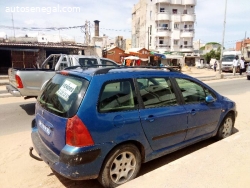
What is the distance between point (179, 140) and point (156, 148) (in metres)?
0.54

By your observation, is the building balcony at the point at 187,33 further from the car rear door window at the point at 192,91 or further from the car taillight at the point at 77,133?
the car taillight at the point at 77,133

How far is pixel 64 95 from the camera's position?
272 centimetres

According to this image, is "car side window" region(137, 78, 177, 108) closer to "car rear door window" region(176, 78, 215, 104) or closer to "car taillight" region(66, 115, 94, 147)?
"car rear door window" region(176, 78, 215, 104)

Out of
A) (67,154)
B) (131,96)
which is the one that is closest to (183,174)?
(131,96)

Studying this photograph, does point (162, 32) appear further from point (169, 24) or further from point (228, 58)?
point (228, 58)

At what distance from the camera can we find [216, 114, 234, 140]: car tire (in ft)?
13.9

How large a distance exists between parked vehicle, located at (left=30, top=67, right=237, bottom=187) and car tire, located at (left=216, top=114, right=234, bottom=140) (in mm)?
928

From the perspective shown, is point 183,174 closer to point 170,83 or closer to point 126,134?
point 126,134

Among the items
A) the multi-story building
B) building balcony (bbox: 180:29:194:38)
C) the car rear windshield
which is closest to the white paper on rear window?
the car rear windshield

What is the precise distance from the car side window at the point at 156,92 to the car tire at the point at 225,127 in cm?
161

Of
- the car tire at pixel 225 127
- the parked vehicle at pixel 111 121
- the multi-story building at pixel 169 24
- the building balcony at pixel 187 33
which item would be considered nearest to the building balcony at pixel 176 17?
the multi-story building at pixel 169 24

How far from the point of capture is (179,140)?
3.39 m

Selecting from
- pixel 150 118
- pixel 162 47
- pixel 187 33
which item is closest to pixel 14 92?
pixel 150 118

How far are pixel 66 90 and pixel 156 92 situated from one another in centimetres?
136
